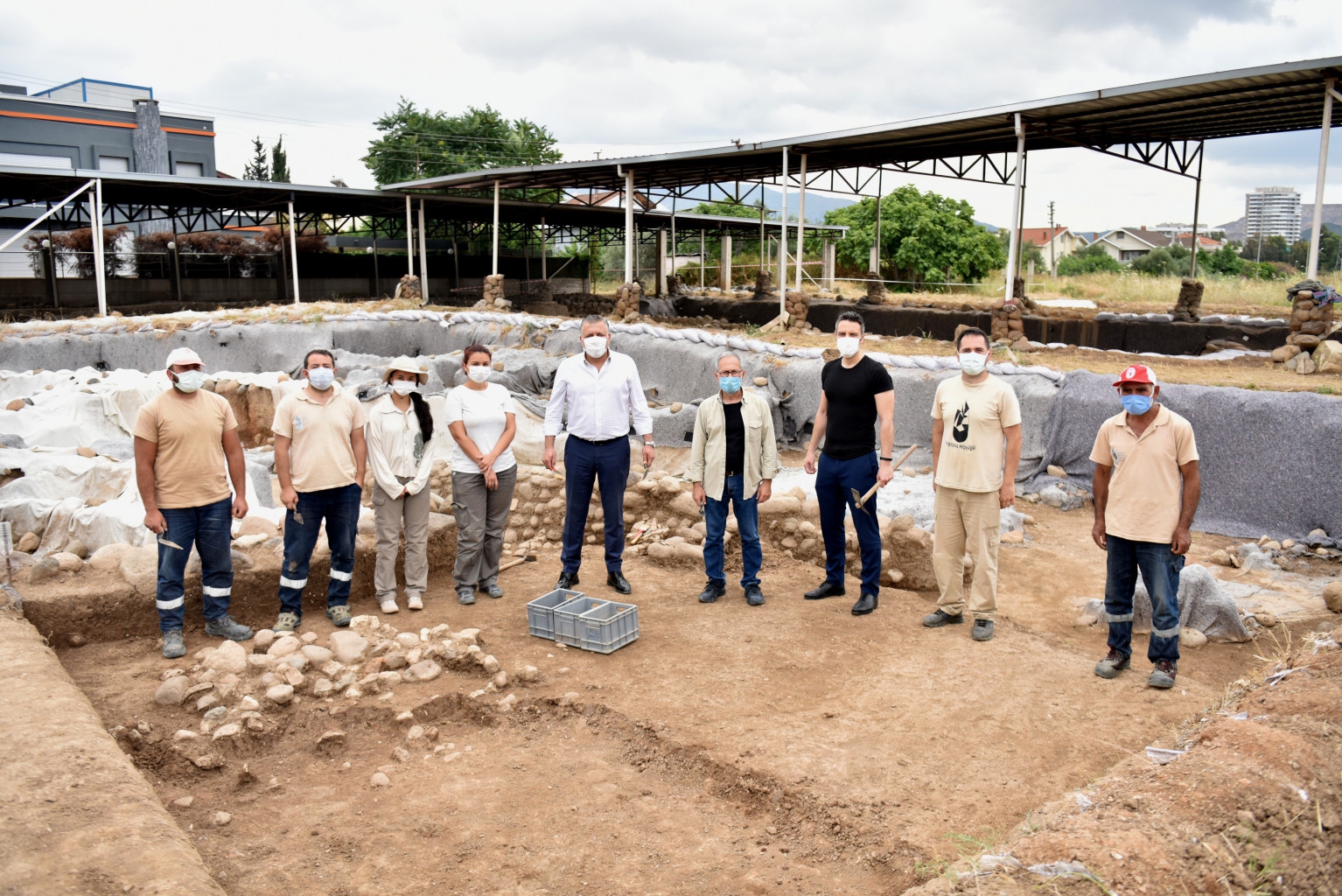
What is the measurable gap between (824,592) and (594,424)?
6.09 feet

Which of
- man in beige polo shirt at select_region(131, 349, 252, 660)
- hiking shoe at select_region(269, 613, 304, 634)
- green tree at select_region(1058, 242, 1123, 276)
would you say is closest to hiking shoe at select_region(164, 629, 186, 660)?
man in beige polo shirt at select_region(131, 349, 252, 660)

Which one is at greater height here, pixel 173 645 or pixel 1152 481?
pixel 1152 481

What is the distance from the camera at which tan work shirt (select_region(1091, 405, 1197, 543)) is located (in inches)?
188

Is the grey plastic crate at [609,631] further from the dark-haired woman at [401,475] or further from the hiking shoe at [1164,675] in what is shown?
the hiking shoe at [1164,675]

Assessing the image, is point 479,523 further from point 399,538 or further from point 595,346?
point 595,346

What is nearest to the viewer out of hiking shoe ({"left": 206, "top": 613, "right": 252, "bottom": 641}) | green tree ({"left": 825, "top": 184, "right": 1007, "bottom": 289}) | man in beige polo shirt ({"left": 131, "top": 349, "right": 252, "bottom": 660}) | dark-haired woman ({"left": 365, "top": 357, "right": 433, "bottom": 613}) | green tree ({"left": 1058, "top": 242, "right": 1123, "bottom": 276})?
man in beige polo shirt ({"left": 131, "top": 349, "right": 252, "bottom": 660})

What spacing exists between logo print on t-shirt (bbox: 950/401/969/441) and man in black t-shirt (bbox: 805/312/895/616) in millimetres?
375


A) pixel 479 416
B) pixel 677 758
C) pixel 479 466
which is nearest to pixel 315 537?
pixel 479 466

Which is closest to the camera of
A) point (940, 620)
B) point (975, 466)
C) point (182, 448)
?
point (182, 448)

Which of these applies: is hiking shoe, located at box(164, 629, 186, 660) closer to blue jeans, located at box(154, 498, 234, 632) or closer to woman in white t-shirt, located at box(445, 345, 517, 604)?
blue jeans, located at box(154, 498, 234, 632)

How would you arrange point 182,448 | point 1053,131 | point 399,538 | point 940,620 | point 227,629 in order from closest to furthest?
point 182,448, point 227,629, point 940,620, point 399,538, point 1053,131

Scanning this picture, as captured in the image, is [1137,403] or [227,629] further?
[227,629]

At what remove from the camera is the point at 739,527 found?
20.5ft

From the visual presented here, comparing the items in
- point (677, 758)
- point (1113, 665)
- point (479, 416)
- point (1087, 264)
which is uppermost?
point (1087, 264)
